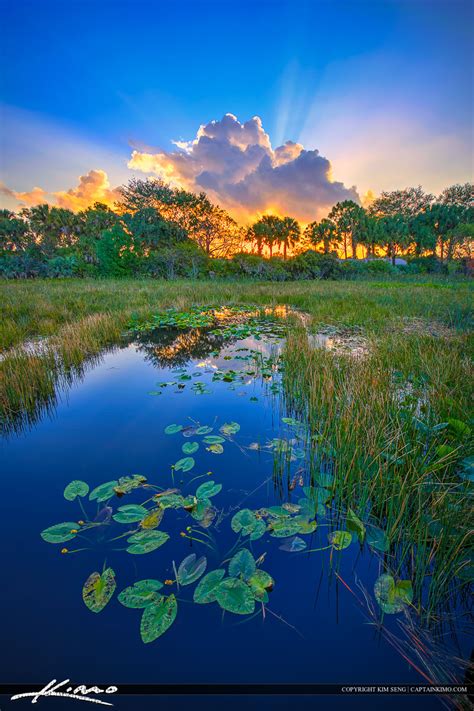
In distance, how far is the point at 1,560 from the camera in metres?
1.70

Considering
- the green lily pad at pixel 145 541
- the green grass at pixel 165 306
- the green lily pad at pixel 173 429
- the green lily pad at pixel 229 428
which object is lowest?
the green lily pad at pixel 145 541

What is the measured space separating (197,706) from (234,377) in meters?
3.76

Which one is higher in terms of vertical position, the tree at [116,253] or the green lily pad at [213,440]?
the tree at [116,253]

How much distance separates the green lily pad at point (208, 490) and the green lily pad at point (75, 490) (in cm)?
87

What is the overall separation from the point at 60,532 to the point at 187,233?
39.1 metres

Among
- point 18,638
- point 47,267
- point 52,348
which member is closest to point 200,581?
point 18,638

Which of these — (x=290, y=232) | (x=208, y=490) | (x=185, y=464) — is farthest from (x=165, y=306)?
(x=290, y=232)

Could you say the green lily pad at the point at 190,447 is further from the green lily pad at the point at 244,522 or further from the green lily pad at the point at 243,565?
the green lily pad at the point at 243,565

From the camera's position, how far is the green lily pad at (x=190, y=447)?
2703mm

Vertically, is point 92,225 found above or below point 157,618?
above

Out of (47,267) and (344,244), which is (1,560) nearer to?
(47,267)

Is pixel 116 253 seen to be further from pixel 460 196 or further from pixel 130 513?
pixel 460 196

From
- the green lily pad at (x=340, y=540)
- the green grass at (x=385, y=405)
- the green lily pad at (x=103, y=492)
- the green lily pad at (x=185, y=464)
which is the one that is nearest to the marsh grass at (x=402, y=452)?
the green grass at (x=385, y=405)

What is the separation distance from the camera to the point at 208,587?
145cm
